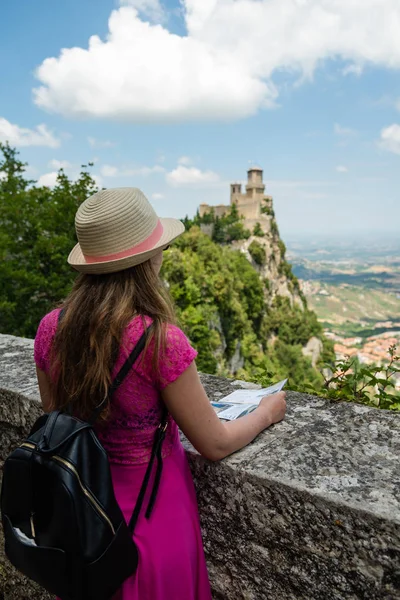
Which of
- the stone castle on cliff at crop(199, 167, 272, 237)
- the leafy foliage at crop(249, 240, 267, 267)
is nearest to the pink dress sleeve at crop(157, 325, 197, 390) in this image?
the leafy foliage at crop(249, 240, 267, 267)

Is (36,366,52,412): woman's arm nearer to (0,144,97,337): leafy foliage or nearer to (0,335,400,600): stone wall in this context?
(0,335,400,600): stone wall

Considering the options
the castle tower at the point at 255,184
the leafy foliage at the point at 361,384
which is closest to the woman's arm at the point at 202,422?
the leafy foliage at the point at 361,384

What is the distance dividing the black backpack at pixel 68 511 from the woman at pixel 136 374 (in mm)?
65

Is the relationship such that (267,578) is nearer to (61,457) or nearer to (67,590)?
(67,590)

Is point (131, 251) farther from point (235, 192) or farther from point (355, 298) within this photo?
point (355, 298)

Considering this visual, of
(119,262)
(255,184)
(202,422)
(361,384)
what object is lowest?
(361,384)

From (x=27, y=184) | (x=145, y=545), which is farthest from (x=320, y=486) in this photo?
(x=27, y=184)

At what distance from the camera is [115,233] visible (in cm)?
136

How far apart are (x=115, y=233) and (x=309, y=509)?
98 centimetres

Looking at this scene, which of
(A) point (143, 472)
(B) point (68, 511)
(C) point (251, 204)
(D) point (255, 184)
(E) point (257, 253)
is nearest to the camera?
(B) point (68, 511)

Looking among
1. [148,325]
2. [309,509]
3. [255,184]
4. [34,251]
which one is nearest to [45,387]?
[148,325]

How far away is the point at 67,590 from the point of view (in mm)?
1255

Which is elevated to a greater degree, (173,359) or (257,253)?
(257,253)

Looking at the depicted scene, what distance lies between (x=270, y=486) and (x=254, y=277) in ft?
135
